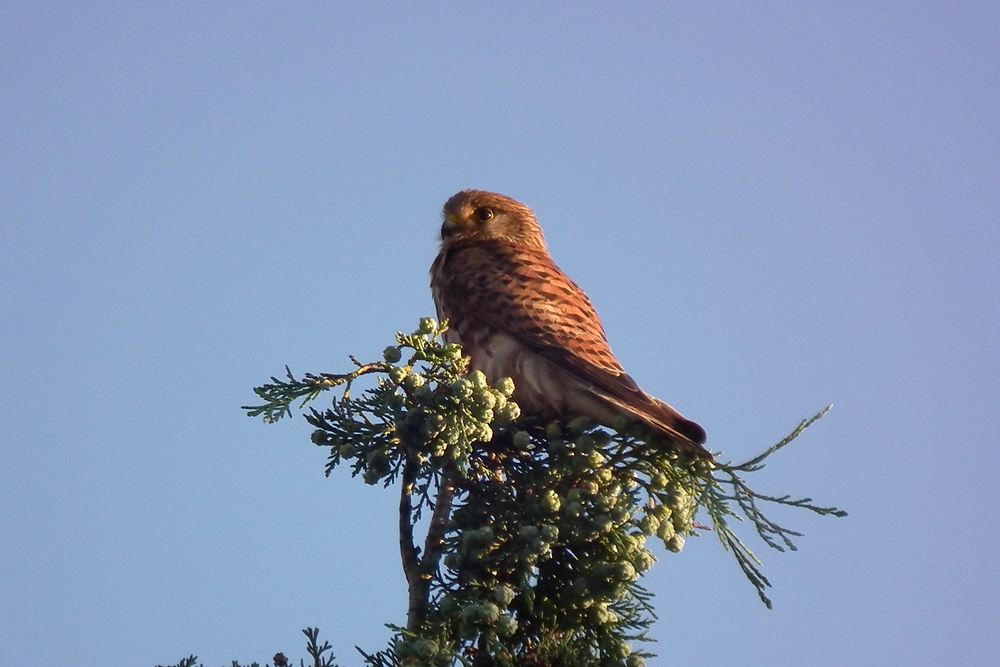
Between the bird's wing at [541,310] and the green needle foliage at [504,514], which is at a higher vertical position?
the bird's wing at [541,310]

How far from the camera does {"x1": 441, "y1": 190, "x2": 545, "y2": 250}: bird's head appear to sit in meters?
5.82

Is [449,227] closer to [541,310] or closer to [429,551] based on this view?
[541,310]

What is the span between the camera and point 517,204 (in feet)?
19.7

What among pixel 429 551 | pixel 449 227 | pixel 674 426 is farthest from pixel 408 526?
pixel 449 227

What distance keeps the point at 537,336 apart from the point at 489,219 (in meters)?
1.73

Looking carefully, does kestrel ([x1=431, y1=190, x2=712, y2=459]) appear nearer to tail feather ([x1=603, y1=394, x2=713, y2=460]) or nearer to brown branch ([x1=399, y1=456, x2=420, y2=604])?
tail feather ([x1=603, y1=394, x2=713, y2=460])

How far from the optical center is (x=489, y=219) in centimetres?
591

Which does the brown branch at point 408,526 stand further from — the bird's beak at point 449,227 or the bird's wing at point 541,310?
the bird's beak at point 449,227

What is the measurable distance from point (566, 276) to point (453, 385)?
2.13m

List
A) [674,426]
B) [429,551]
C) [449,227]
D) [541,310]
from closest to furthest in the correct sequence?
[429,551] → [674,426] → [541,310] → [449,227]

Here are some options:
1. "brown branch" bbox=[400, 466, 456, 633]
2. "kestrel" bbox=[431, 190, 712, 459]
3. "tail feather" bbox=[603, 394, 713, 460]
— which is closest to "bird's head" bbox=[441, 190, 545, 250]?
"kestrel" bbox=[431, 190, 712, 459]

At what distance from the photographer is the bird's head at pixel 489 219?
5820mm

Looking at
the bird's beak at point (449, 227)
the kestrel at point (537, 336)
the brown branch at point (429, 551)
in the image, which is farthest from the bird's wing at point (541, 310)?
the brown branch at point (429, 551)

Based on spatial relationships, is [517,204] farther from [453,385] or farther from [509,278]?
[453,385]
